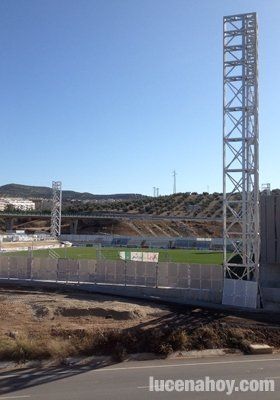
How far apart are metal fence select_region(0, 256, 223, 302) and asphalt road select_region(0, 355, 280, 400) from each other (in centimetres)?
1243

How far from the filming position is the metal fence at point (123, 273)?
3158cm

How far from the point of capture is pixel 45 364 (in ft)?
57.1

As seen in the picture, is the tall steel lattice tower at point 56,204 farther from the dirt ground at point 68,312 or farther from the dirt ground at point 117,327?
the dirt ground at point 117,327

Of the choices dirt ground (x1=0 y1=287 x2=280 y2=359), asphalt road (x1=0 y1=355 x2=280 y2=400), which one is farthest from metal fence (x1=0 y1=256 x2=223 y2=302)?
asphalt road (x1=0 y1=355 x2=280 y2=400)

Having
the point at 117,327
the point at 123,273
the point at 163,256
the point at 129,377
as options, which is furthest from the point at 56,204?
the point at 129,377

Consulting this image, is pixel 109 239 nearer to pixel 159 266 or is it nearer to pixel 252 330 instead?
pixel 159 266

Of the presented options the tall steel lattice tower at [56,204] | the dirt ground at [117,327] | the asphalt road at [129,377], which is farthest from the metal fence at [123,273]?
the tall steel lattice tower at [56,204]

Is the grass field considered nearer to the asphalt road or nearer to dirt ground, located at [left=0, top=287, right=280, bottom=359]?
dirt ground, located at [left=0, top=287, right=280, bottom=359]

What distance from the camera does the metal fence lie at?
31578 mm

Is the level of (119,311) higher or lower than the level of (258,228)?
lower

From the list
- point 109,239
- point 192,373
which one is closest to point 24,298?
point 192,373

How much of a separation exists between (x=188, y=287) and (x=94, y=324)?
9953mm

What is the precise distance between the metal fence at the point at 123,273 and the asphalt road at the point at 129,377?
489 inches

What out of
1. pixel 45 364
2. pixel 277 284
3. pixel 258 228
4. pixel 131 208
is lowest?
pixel 45 364
